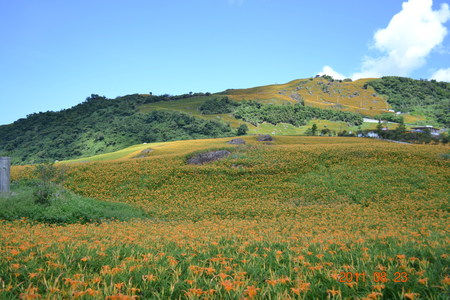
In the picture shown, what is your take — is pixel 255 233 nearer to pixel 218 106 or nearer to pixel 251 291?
pixel 251 291

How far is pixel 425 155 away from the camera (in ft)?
102

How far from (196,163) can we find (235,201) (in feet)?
40.1

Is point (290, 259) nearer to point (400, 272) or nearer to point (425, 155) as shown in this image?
point (400, 272)

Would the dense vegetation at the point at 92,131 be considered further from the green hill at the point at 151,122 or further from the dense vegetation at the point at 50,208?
the dense vegetation at the point at 50,208

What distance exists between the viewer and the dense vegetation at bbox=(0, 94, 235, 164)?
9538 cm

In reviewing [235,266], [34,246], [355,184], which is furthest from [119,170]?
[235,266]
